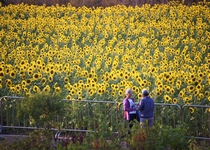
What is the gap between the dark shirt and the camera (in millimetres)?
11438

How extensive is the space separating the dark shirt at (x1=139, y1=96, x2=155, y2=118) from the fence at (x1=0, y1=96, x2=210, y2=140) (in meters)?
0.58

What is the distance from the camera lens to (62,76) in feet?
50.6

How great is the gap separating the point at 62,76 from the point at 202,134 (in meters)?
4.44

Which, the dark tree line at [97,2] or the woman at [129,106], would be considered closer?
the woman at [129,106]

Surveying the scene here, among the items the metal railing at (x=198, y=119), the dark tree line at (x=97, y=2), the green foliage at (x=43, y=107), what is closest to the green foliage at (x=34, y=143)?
the green foliage at (x=43, y=107)

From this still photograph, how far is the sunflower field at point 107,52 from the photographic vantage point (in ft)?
45.9

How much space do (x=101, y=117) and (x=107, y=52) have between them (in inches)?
224

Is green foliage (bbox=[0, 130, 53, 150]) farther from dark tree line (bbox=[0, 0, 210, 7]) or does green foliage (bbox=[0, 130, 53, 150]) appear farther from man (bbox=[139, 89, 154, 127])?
dark tree line (bbox=[0, 0, 210, 7])

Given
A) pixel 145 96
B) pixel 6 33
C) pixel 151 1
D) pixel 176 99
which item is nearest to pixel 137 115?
pixel 145 96

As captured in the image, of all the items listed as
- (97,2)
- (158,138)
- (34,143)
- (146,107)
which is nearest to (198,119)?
(146,107)

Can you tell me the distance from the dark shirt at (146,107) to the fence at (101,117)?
0.58m

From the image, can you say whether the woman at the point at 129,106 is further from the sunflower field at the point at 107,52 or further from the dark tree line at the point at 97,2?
the dark tree line at the point at 97,2

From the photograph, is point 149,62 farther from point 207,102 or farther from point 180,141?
point 180,141

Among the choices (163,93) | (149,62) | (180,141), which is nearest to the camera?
(180,141)
